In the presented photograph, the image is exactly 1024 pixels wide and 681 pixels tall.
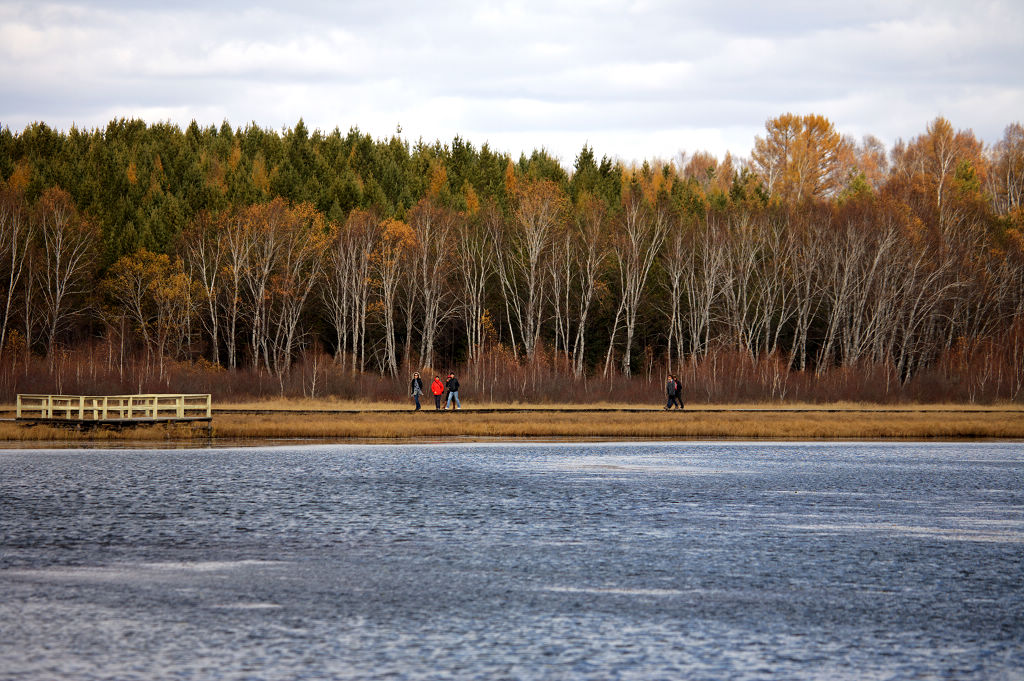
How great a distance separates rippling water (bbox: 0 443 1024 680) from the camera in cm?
1148

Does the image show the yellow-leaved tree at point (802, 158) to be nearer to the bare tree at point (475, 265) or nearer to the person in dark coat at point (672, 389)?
the bare tree at point (475, 265)

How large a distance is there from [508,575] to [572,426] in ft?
102

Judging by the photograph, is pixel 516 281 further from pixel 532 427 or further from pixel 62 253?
pixel 532 427

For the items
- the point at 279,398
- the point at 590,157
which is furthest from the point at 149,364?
the point at 590,157

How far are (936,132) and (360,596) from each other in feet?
321

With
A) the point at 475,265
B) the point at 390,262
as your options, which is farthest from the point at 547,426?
the point at 475,265

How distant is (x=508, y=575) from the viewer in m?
15.9

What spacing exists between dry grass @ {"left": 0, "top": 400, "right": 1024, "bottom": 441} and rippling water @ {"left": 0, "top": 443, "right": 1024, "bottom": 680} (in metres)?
14.8

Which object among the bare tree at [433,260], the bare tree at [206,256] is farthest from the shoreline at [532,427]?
the bare tree at [206,256]

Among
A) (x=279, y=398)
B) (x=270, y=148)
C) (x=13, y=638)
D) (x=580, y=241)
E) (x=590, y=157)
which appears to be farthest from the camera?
(x=270, y=148)

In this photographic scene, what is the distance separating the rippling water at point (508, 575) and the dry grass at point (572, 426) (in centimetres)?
1482

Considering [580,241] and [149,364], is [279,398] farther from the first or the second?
[580,241]

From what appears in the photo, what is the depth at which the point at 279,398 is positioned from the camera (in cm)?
6238

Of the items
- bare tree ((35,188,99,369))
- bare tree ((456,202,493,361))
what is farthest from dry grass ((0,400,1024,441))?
bare tree ((35,188,99,369))
